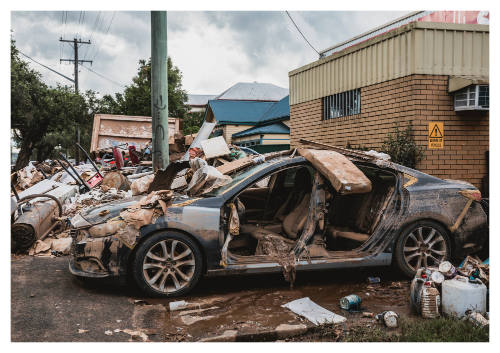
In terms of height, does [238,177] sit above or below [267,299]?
above

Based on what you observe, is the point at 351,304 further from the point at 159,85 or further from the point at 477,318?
the point at 159,85

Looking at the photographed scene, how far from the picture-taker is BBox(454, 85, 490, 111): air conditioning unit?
8.20 metres

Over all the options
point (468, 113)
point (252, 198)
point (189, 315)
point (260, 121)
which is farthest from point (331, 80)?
point (260, 121)

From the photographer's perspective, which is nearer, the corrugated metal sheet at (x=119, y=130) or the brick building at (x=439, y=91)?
the brick building at (x=439, y=91)

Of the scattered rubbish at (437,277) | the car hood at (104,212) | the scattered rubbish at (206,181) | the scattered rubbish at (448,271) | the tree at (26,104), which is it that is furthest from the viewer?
the tree at (26,104)

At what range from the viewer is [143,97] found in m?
30.3

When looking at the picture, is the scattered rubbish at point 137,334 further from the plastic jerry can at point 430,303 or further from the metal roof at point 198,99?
the metal roof at point 198,99

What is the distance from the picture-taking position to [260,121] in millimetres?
26984

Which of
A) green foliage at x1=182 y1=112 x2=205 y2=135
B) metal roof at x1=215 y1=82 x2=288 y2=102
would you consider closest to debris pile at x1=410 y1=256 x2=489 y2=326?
green foliage at x1=182 y1=112 x2=205 y2=135

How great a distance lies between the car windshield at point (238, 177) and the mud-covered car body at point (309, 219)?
0.08ft

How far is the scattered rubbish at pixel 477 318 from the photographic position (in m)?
3.67

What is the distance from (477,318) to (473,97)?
5.81 metres

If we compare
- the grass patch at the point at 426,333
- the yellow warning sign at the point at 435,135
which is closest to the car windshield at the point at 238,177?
the grass patch at the point at 426,333

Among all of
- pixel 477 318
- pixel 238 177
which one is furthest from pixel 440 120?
pixel 477 318
